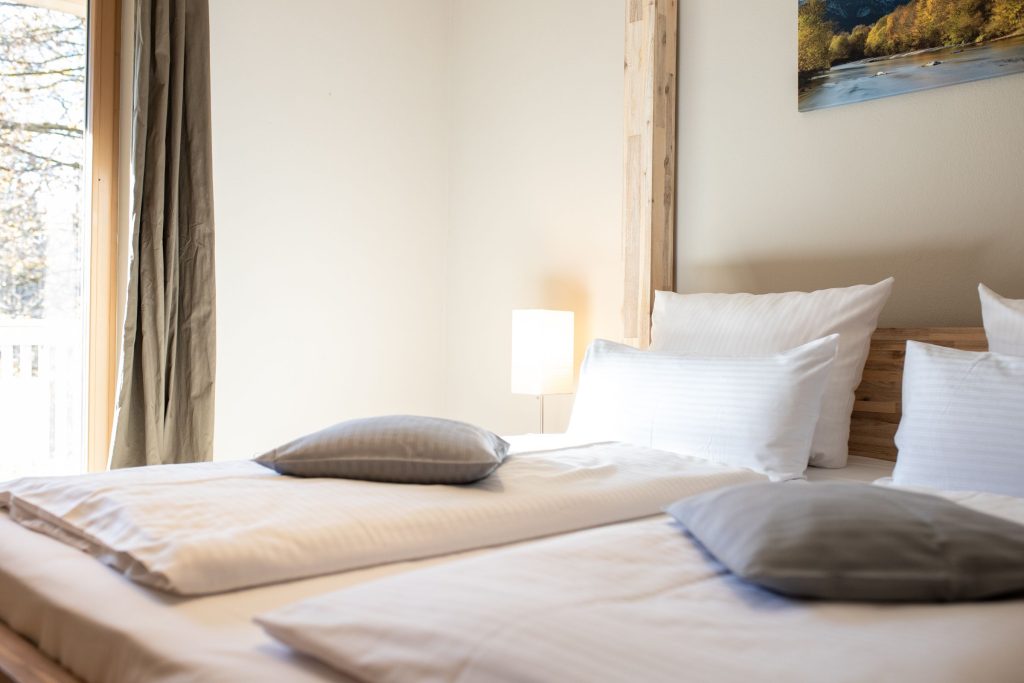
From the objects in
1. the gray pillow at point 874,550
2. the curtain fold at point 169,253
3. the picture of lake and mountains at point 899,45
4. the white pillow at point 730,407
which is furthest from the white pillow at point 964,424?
the curtain fold at point 169,253

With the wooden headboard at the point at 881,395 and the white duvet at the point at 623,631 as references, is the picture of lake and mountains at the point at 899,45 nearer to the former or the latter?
the wooden headboard at the point at 881,395

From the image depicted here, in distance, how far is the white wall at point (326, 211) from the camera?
143 inches

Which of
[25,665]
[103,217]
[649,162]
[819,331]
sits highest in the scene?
[649,162]

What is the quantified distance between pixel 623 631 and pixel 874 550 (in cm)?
36

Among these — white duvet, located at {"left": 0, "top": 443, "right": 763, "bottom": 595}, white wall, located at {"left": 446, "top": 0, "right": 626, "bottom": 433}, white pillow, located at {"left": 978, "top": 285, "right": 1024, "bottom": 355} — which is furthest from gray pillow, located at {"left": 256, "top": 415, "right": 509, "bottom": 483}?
white wall, located at {"left": 446, "top": 0, "right": 626, "bottom": 433}

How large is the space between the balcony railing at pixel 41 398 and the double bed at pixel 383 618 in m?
1.97

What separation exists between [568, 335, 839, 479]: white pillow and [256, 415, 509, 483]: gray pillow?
2.09 ft

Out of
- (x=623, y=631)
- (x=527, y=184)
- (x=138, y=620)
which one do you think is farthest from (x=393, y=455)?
(x=527, y=184)

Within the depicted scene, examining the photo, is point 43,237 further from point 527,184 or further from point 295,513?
point 295,513

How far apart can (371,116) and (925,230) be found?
2412 millimetres

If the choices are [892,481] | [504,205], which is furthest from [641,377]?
[504,205]

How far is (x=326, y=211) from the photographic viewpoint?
3902 millimetres

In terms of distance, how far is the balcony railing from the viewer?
3271 mm

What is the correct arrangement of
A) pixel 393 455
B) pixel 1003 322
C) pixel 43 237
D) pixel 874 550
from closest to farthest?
pixel 874 550 < pixel 393 455 < pixel 1003 322 < pixel 43 237
